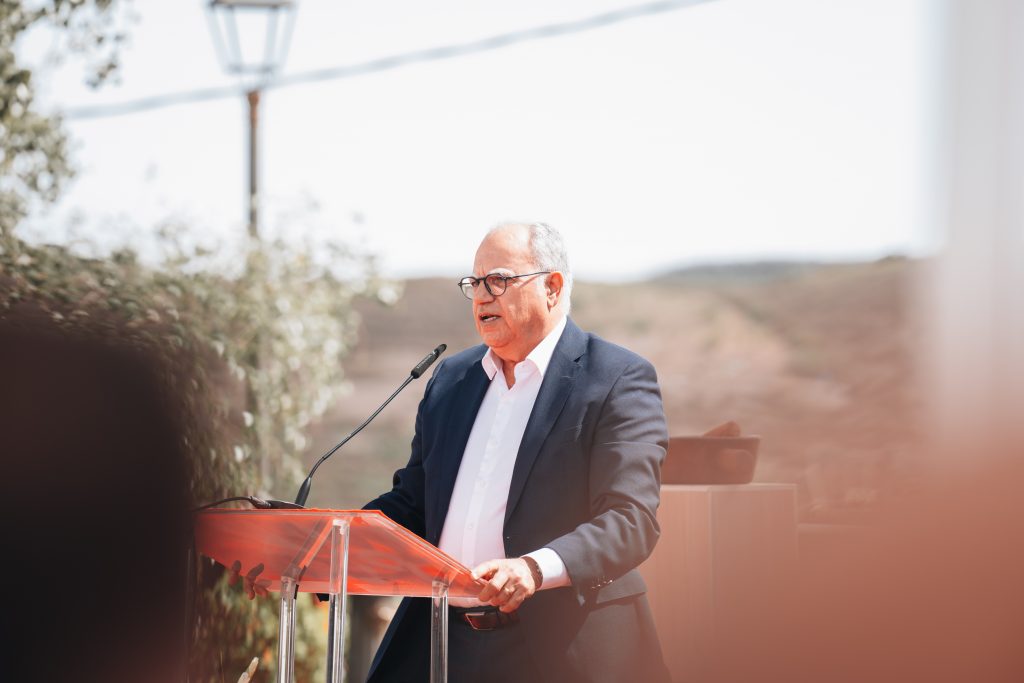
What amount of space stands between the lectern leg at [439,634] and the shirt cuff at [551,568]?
19 centimetres

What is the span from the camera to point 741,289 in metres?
21.4

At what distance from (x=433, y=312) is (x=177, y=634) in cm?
2048

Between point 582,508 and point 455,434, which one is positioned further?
point 455,434

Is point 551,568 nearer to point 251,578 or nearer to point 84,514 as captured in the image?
point 251,578

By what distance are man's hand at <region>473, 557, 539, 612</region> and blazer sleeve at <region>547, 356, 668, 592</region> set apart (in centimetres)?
11

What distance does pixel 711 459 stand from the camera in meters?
3.10

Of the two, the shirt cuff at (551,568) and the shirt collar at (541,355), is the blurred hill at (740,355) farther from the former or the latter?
the shirt cuff at (551,568)

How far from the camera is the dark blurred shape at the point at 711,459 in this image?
3.09 metres

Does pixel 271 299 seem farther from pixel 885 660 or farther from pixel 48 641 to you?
pixel 48 641

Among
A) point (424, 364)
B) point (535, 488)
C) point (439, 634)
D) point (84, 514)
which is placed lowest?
point (439, 634)

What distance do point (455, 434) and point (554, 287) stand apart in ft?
1.30

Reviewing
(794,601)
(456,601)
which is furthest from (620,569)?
(794,601)

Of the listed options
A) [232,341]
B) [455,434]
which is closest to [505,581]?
[455,434]

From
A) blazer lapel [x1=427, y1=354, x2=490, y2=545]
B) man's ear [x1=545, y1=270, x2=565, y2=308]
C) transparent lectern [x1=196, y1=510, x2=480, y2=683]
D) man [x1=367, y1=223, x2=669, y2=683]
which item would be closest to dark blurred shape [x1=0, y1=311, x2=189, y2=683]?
transparent lectern [x1=196, y1=510, x2=480, y2=683]
